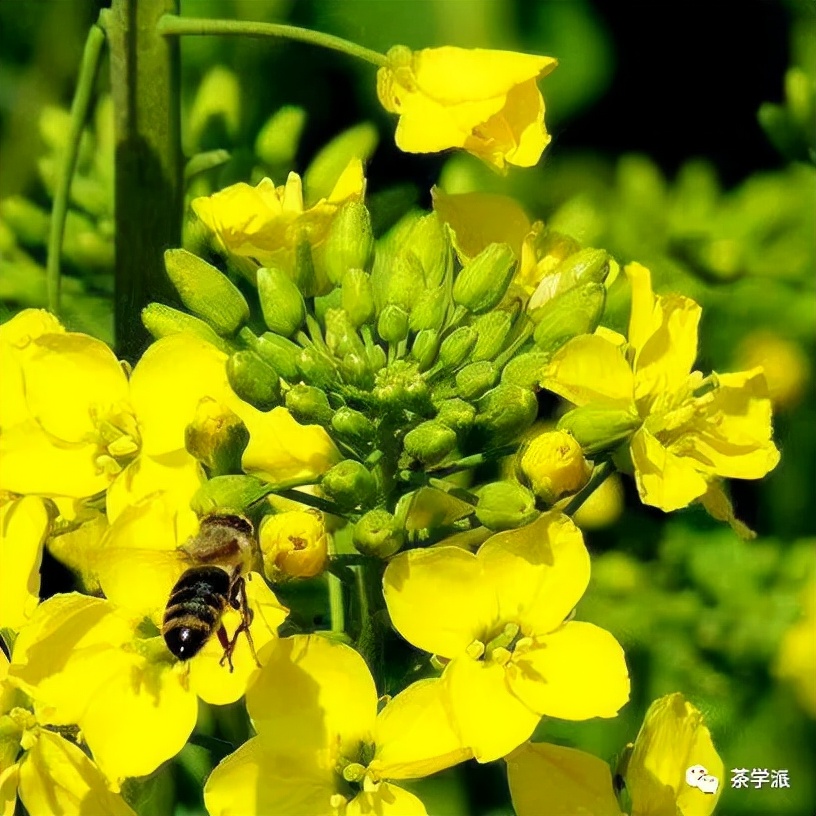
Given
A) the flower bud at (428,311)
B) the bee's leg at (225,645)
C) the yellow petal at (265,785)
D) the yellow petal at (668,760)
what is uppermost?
the flower bud at (428,311)

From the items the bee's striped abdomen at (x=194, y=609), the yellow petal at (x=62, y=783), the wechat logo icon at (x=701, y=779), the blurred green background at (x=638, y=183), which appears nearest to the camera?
the bee's striped abdomen at (x=194, y=609)

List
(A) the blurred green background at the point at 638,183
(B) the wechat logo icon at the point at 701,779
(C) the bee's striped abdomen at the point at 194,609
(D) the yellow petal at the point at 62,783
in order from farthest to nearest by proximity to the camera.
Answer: (A) the blurred green background at the point at 638,183 < (B) the wechat logo icon at the point at 701,779 < (D) the yellow petal at the point at 62,783 < (C) the bee's striped abdomen at the point at 194,609

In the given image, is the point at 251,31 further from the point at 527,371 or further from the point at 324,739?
the point at 324,739

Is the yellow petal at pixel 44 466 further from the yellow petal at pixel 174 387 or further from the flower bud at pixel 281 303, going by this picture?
the flower bud at pixel 281 303

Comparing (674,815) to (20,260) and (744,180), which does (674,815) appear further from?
(20,260)

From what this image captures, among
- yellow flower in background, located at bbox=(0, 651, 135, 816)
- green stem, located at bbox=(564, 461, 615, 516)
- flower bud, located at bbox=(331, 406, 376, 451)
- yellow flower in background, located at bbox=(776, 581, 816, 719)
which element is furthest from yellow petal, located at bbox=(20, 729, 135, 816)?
yellow flower in background, located at bbox=(776, 581, 816, 719)

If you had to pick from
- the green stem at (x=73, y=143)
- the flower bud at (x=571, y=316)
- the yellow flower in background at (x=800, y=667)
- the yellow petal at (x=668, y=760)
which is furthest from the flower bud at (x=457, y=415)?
the yellow flower in background at (x=800, y=667)

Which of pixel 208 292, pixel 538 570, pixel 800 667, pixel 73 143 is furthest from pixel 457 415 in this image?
pixel 800 667

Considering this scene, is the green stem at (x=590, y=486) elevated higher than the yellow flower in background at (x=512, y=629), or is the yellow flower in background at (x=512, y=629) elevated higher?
the green stem at (x=590, y=486)

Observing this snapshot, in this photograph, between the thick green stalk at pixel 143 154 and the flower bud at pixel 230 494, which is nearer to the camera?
the flower bud at pixel 230 494
